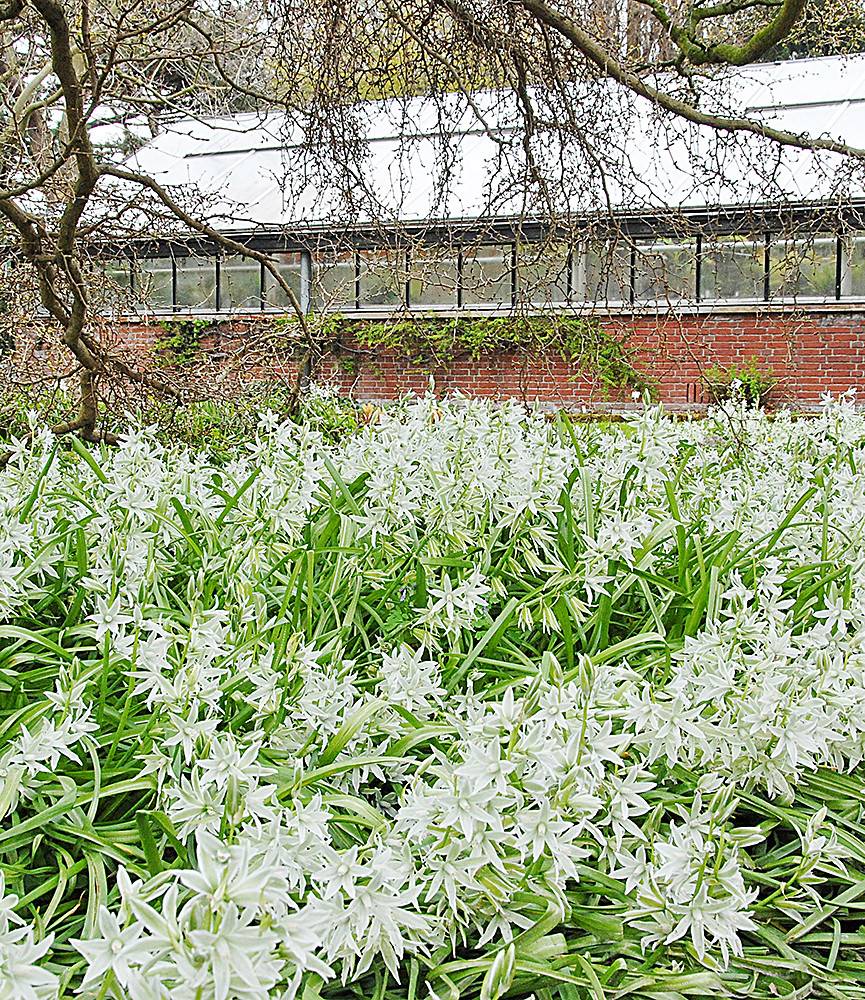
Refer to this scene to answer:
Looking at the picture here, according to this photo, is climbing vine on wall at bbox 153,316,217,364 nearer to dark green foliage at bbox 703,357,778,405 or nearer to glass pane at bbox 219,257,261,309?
glass pane at bbox 219,257,261,309

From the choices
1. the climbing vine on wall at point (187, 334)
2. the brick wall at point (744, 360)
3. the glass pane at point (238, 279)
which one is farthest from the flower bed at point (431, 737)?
the glass pane at point (238, 279)

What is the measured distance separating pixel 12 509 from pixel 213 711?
39.1 inches

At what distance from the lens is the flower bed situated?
3.83 feet

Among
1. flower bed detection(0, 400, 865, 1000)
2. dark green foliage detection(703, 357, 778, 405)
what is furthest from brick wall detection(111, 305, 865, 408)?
flower bed detection(0, 400, 865, 1000)

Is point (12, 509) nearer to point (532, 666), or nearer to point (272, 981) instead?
point (532, 666)

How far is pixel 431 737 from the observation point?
5.08 feet

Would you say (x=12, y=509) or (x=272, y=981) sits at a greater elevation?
(x=12, y=509)

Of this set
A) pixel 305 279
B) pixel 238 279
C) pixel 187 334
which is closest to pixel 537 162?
pixel 305 279

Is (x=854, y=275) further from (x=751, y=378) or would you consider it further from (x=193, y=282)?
(x=193, y=282)

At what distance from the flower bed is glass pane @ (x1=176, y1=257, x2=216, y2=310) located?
37.7 ft

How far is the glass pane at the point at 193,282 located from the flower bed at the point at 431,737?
37.7 feet

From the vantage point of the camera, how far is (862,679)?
5.38 ft

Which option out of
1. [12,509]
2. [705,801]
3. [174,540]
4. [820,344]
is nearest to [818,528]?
[705,801]

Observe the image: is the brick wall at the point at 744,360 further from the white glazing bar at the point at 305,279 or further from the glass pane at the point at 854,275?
the white glazing bar at the point at 305,279
